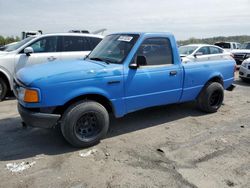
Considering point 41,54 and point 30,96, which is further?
point 41,54

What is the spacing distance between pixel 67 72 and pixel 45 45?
403 cm

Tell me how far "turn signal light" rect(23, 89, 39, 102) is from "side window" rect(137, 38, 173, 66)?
193 cm

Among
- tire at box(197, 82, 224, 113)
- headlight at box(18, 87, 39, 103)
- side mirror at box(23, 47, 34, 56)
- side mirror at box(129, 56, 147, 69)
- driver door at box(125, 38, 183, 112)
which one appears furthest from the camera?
side mirror at box(23, 47, 34, 56)

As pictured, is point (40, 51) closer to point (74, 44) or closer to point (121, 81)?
point (74, 44)

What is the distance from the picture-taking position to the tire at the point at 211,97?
5.85m

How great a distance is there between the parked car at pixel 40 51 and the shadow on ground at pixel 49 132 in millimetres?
2028

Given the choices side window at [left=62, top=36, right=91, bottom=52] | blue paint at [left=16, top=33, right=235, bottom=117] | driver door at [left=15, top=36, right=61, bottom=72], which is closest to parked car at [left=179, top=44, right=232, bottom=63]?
side window at [left=62, top=36, right=91, bottom=52]

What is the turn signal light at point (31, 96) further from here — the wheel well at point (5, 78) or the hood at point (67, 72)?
the wheel well at point (5, 78)

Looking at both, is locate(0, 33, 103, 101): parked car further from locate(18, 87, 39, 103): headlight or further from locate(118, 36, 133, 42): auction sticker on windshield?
locate(18, 87, 39, 103): headlight

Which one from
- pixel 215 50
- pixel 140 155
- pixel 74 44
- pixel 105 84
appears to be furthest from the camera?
pixel 215 50

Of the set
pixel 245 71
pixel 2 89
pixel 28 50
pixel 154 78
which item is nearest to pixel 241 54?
pixel 245 71

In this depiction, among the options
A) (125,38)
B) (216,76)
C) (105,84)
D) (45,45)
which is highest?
(125,38)

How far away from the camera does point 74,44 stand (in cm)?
803

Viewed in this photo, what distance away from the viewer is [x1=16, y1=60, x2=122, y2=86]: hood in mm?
3811
